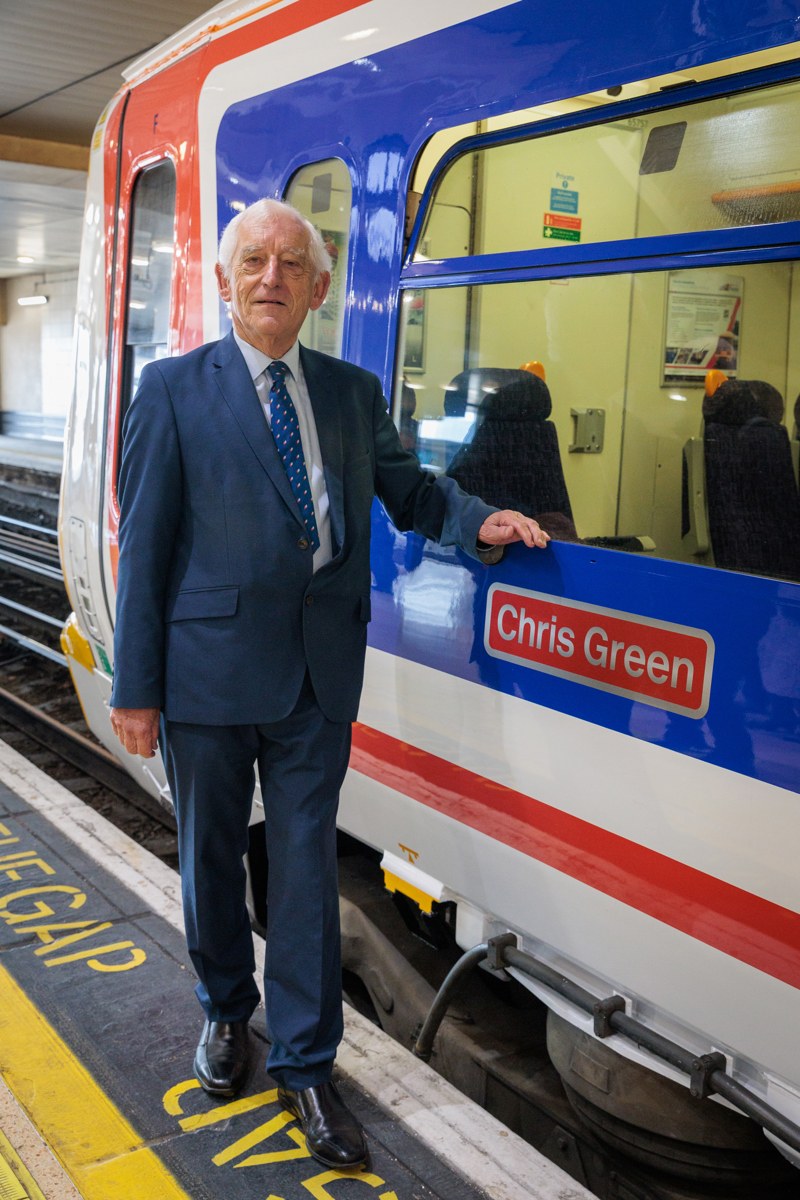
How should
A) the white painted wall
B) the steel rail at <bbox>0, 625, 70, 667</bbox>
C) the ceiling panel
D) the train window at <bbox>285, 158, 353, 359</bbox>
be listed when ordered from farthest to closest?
the white painted wall < the steel rail at <bbox>0, 625, 70, 667</bbox> < the ceiling panel < the train window at <bbox>285, 158, 353, 359</bbox>

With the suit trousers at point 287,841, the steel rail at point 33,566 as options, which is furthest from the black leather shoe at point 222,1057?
the steel rail at point 33,566

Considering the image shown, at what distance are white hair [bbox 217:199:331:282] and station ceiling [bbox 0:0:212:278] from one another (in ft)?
21.1

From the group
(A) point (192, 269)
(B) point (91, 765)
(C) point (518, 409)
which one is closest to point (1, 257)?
(B) point (91, 765)

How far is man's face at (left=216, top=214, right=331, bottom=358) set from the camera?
2143 mm

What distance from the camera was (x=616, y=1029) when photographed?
85.7 inches

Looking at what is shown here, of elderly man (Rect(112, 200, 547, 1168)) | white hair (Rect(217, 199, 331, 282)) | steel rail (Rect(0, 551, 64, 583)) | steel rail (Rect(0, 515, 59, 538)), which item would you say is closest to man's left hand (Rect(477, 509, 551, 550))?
elderly man (Rect(112, 200, 547, 1168))

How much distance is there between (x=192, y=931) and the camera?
8.07 feet

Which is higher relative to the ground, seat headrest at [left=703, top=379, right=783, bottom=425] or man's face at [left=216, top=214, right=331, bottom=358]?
man's face at [left=216, top=214, right=331, bottom=358]

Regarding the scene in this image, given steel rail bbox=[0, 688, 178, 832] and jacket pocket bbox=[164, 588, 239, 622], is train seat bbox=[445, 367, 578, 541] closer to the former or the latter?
jacket pocket bbox=[164, 588, 239, 622]

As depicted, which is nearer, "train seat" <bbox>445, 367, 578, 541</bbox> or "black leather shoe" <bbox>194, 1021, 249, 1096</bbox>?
"train seat" <bbox>445, 367, 578, 541</bbox>

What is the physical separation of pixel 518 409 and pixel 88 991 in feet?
6.31

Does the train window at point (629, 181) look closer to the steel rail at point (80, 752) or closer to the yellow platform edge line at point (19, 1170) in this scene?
the yellow platform edge line at point (19, 1170)

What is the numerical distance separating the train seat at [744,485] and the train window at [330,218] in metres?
1.24

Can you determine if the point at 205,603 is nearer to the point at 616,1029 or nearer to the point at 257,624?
the point at 257,624
